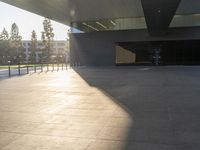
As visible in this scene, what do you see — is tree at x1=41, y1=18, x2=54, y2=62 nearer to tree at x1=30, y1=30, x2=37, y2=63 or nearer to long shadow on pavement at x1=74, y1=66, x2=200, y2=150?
tree at x1=30, y1=30, x2=37, y2=63

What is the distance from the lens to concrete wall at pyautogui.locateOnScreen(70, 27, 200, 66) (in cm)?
3950

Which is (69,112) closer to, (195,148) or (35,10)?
(195,148)

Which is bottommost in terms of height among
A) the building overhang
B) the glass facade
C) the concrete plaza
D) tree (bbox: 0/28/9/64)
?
the concrete plaza

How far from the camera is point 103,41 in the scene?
42.8 meters

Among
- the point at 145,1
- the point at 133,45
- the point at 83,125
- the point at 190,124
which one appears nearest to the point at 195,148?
the point at 190,124

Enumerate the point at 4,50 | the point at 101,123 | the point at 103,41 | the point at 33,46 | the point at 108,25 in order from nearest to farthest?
the point at 101,123
the point at 108,25
the point at 103,41
the point at 4,50
the point at 33,46

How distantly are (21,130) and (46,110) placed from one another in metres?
2.30

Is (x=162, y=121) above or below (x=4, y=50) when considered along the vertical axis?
below

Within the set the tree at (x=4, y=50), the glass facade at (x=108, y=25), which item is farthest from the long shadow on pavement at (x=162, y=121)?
the tree at (x=4, y=50)

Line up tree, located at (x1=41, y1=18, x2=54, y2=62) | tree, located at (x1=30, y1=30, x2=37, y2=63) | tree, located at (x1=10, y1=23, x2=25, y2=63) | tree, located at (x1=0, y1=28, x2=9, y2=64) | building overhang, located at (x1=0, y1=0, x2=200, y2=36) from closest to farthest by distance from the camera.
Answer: building overhang, located at (x1=0, y1=0, x2=200, y2=36) → tree, located at (x1=0, y1=28, x2=9, y2=64) → tree, located at (x1=10, y1=23, x2=25, y2=63) → tree, located at (x1=41, y1=18, x2=54, y2=62) → tree, located at (x1=30, y1=30, x2=37, y2=63)

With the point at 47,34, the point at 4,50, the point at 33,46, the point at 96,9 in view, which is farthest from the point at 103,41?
the point at 33,46

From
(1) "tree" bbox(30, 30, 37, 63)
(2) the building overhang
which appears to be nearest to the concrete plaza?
(2) the building overhang

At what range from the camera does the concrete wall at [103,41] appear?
39.5m

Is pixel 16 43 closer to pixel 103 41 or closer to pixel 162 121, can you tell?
pixel 103 41
